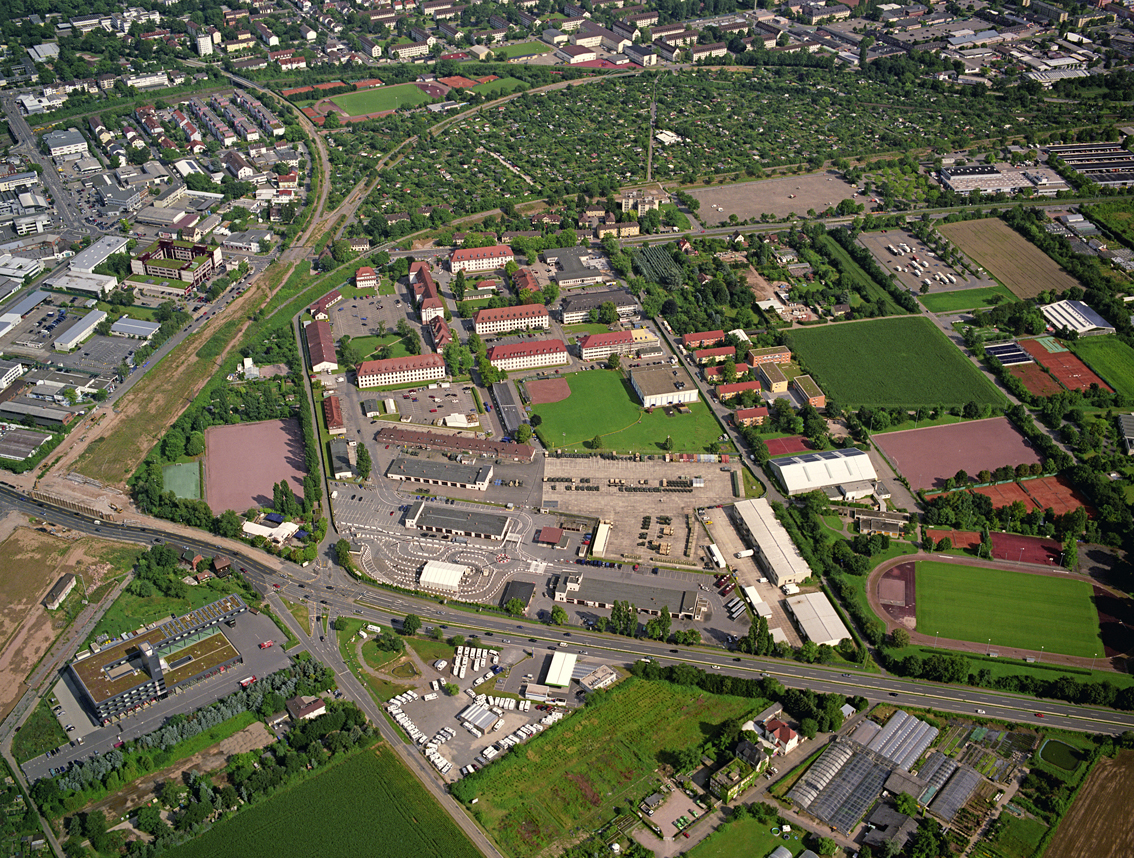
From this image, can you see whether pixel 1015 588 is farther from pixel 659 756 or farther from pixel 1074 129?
pixel 1074 129

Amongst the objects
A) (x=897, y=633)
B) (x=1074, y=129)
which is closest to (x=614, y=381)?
(x=897, y=633)

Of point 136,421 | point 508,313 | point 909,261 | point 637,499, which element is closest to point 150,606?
point 136,421

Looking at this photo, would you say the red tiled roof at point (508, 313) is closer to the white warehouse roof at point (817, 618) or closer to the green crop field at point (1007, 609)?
the white warehouse roof at point (817, 618)

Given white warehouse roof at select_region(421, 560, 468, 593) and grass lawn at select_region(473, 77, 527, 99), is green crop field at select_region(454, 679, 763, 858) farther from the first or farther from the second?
grass lawn at select_region(473, 77, 527, 99)

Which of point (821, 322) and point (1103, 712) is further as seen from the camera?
point (821, 322)

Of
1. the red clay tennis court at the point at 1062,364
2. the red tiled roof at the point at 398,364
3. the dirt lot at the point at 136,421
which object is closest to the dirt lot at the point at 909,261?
the red clay tennis court at the point at 1062,364

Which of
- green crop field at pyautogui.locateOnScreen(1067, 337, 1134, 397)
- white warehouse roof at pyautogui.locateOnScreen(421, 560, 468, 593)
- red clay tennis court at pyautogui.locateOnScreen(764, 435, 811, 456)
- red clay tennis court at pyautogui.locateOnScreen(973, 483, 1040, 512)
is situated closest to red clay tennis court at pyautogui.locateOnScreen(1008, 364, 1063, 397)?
green crop field at pyautogui.locateOnScreen(1067, 337, 1134, 397)
